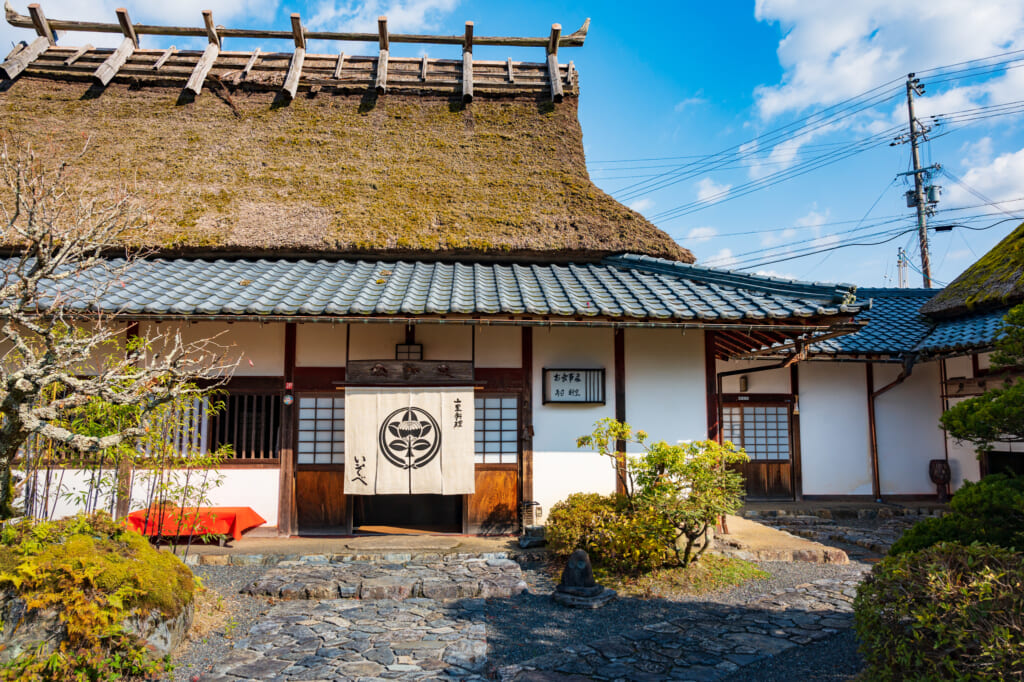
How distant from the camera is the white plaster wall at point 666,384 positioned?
298 inches

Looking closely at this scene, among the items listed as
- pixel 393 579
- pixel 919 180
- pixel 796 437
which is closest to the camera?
pixel 393 579

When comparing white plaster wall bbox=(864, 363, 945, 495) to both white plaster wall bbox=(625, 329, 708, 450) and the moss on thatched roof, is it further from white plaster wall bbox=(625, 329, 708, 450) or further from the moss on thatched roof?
white plaster wall bbox=(625, 329, 708, 450)

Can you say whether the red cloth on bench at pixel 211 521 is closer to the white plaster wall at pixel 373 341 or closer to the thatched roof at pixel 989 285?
the white plaster wall at pixel 373 341

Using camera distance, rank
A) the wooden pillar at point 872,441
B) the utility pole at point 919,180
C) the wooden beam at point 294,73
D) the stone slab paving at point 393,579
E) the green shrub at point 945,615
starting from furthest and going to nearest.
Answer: the utility pole at point 919,180, the wooden pillar at point 872,441, the wooden beam at point 294,73, the stone slab paving at point 393,579, the green shrub at point 945,615

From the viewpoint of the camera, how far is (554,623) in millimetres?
5047

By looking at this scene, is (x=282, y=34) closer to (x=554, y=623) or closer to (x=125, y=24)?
(x=125, y=24)

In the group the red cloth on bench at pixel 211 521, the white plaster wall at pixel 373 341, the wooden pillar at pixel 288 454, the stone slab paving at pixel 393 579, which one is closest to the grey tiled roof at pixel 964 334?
the stone slab paving at pixel 393 579

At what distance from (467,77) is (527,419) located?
6.68m

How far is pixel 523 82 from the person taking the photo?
36.1 ft

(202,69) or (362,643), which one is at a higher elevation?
(202,69)

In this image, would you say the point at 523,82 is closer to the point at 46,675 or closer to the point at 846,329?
the point at 846,329

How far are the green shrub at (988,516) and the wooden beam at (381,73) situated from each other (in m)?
10.0

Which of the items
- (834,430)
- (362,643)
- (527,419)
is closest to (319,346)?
(527,419)

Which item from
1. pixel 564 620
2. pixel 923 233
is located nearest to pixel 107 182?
pixel 564 620
